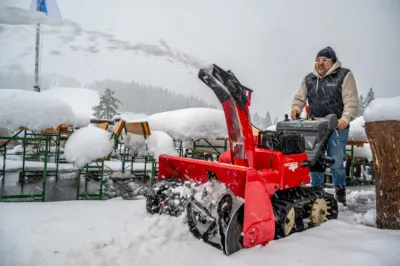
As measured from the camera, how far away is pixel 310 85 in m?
3.94

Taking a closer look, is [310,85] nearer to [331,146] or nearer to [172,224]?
[331,146]

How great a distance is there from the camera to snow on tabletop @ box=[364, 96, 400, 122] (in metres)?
2.50

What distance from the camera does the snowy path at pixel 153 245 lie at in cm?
207

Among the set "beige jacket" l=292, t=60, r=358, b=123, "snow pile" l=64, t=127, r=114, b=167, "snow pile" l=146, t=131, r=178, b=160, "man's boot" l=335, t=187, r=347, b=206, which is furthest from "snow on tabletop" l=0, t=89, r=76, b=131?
"man's boot" l=335, t=187, r=347, b=206

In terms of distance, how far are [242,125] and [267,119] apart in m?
61.7

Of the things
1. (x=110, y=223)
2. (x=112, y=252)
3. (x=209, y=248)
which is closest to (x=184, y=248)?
(x=209, y=248)

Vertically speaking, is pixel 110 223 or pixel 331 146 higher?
pixel 331 146

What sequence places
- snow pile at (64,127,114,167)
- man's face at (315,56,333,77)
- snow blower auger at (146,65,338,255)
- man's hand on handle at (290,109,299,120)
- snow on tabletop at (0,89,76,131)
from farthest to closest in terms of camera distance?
snow pile at (64,127,114,167), man's hand on handle at (290,109,299,120), snow on tabletop at (0,89,76,131), man's face at (315,56,333,77), snow blower auger at (146,65,338,255)

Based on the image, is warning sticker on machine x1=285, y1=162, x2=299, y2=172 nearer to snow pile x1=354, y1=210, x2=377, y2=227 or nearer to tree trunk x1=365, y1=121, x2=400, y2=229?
tree trunk x1=365, y1=121, x2=400, y2=229

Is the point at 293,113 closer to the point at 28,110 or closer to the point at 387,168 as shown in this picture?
the point at 387,168

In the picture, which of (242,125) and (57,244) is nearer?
(57,244)

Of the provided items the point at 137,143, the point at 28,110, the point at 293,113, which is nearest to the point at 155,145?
the point at 137,143

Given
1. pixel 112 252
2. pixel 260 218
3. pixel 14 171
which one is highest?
pixel 260 218

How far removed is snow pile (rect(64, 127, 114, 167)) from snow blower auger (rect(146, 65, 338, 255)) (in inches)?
75.3
